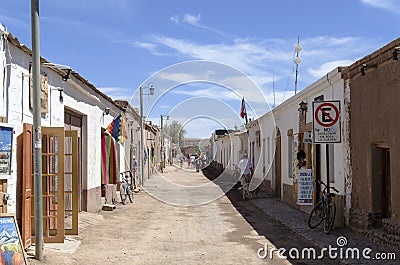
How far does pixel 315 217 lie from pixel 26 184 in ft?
22.4

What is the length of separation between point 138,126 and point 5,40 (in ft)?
73.9

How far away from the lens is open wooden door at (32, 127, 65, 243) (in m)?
9.98

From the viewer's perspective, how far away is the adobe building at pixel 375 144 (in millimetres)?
9883

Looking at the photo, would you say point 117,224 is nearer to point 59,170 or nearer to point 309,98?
point 59,170

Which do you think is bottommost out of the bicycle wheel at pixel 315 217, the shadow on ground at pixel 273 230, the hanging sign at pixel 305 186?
the shadow on ground at pixel 273 230

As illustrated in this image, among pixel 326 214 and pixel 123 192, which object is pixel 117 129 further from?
pixel 326 214

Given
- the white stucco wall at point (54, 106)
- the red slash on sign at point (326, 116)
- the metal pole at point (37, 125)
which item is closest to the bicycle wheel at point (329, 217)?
the red slash on sign at point (326, 116)

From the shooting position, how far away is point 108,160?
63.6 ft

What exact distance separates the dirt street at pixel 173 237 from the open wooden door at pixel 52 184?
396 millimetres

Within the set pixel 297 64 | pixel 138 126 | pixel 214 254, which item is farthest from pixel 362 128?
pixel 138 126

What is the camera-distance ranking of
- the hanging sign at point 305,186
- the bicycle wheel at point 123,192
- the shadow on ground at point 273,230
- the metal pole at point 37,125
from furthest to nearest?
1. the bicycle wheel at point 123,192
2. the hanging sign at point 305,186
3. the shadow on ground at point 273,230
4. the metal pole at point 37,125

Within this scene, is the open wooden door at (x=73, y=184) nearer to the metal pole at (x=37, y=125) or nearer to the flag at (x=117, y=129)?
the metal pole at (x=37, y=125)

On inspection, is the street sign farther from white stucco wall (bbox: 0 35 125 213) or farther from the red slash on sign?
white stucco wall (bbox: 0 35 125 213)

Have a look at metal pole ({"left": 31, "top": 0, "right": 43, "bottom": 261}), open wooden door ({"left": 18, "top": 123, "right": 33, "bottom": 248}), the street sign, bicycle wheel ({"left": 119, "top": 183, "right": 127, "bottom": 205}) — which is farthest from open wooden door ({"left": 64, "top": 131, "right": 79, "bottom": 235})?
bicycle wheel ({"left": 119, "top": 183, "right": 127, "bottom": 205})
